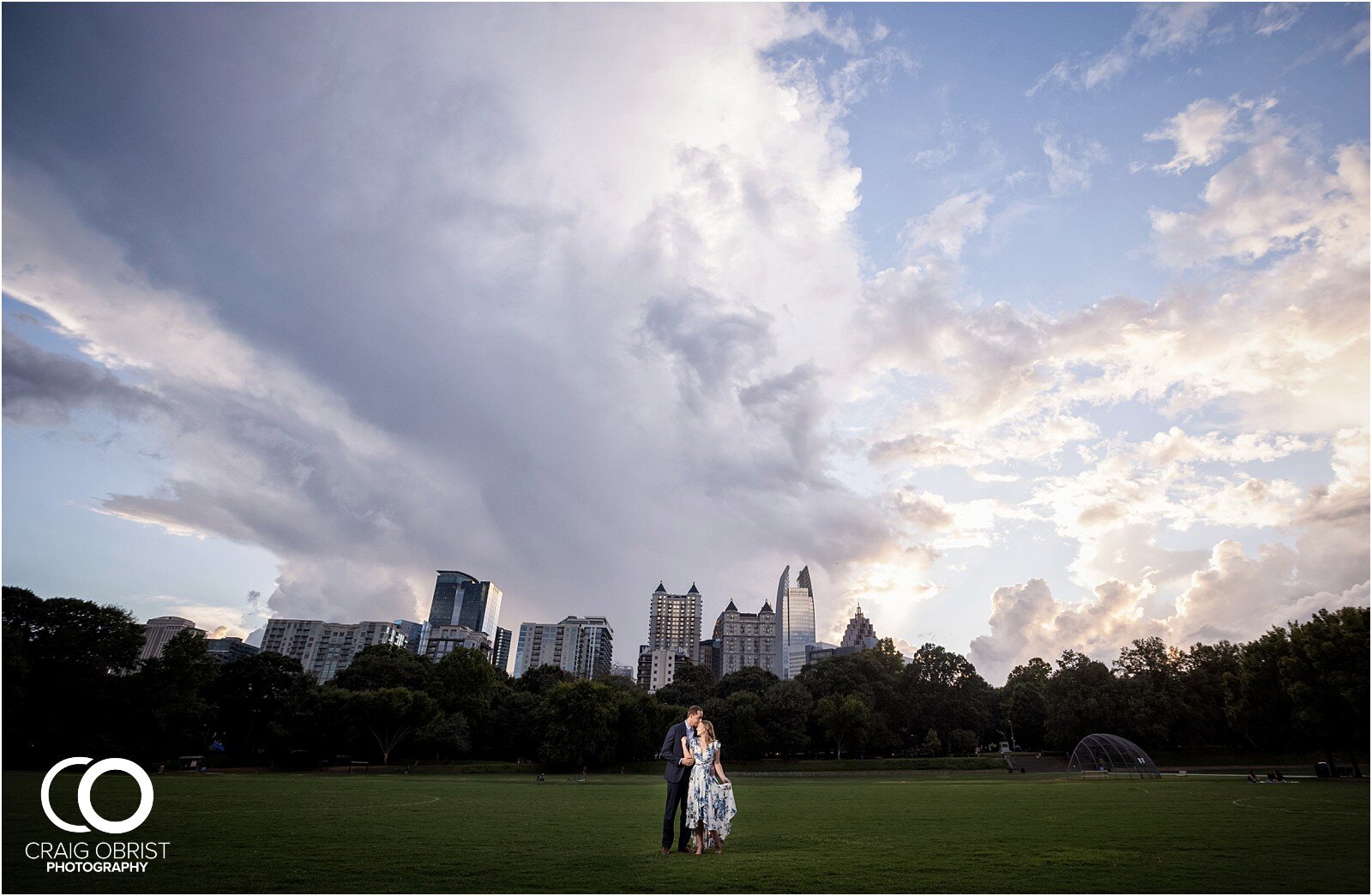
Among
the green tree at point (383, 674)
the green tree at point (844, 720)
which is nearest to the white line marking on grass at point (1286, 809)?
the green tree at point (844, 720)

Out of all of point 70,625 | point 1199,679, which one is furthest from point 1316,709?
point 70,625

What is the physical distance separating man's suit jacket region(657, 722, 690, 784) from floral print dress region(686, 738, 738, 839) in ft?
0.70

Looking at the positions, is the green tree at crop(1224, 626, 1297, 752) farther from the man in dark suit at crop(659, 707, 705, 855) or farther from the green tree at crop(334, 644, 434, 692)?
the green tree at crop(334, 644, 434, 692)

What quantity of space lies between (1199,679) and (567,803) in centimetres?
8383

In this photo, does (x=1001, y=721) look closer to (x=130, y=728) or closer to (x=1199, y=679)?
(x=1199, y=679)

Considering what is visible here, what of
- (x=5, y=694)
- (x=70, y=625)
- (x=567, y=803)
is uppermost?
(x=70, y=625)

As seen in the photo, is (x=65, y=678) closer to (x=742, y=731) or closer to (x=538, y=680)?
(x=742, y=731)

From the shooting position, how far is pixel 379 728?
2672 inches

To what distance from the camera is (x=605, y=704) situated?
220 ft

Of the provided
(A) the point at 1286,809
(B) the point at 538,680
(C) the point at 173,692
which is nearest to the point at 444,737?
(C) the point at 173,692

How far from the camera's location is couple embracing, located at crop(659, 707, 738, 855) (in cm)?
1088

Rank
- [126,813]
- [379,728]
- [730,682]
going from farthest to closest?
1. [730,682]
2. [379,728]
3. [126,813]

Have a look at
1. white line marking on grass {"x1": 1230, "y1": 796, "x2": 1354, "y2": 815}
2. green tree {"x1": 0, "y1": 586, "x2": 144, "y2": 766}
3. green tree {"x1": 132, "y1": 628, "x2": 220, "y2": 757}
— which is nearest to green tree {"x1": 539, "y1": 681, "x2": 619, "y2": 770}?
green tree {"x1": 132, "y1": 628, "x2": 220, "y2": 757}

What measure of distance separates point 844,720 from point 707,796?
7011cm
